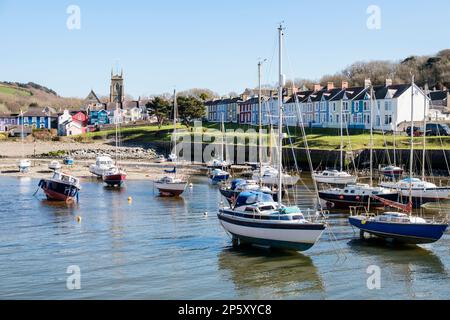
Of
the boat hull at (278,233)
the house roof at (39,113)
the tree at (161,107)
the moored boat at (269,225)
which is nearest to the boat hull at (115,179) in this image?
the moored boat at (269,225)

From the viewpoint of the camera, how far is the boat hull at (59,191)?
46062 mm

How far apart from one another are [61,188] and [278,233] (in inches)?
993

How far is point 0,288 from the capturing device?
21.7 meters

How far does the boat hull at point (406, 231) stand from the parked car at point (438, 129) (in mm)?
51599

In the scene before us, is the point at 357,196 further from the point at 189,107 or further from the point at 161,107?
the point at 161,107

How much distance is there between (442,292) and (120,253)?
551 inches

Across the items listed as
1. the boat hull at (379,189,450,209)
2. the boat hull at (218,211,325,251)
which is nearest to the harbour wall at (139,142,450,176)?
the boat hull at (379,189,450,209)

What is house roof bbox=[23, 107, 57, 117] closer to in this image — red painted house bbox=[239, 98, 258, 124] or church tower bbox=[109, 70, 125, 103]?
church tower bbox=[109, 70, 125, 103]

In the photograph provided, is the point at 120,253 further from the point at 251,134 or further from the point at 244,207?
the point at 251,134

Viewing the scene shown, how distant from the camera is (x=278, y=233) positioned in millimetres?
26094

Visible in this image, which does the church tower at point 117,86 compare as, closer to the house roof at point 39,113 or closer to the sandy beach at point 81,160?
the house roof at point 39,113

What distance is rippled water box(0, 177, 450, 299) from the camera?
21.6 m
